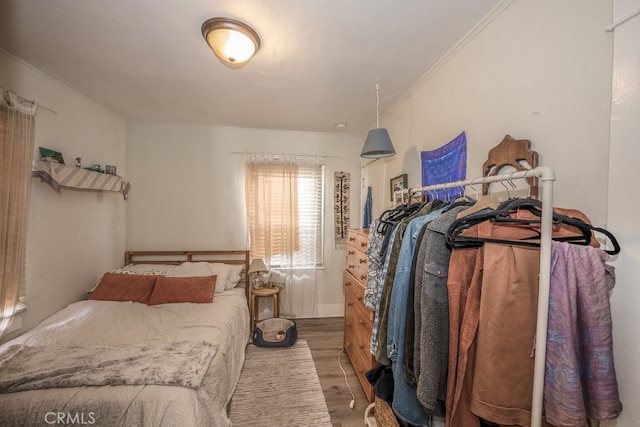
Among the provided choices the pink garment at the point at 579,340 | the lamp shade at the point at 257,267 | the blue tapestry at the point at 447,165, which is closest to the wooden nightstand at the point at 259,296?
the lamp shade at the point at 257,267

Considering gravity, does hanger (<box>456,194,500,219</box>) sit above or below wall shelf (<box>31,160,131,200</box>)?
below

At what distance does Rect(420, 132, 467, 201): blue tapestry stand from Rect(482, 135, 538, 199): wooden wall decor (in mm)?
215

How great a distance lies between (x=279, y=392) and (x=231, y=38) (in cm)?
254

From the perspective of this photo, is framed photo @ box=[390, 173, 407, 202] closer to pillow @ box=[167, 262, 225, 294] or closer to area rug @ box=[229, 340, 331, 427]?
area rug @ box=[229, 340, 331, 427]

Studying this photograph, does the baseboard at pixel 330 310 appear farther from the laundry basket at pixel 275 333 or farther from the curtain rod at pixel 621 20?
the curtain rod at pixel 621 20

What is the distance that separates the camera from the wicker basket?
1.46 m

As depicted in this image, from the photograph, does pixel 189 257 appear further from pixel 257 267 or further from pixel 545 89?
pixel 545 89

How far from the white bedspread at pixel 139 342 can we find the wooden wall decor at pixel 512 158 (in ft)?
6.41

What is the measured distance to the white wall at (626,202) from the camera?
0.77 meters

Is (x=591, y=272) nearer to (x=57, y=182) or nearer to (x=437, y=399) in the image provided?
(x=437, y=399)

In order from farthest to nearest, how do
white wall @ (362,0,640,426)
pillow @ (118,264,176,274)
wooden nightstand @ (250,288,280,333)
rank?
wooden nightstand @ (250,288,280,333)
pillow @ (118,264,176,274)
white wall @ (362,0,640,426)

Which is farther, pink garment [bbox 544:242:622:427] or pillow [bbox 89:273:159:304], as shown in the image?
pillow [bbox 89:273:159:304]

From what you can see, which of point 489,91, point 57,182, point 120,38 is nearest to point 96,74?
point 120,38

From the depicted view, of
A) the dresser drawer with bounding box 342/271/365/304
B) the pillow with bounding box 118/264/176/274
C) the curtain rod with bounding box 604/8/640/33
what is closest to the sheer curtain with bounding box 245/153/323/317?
the pillow with bounding box 118/264/176/274
